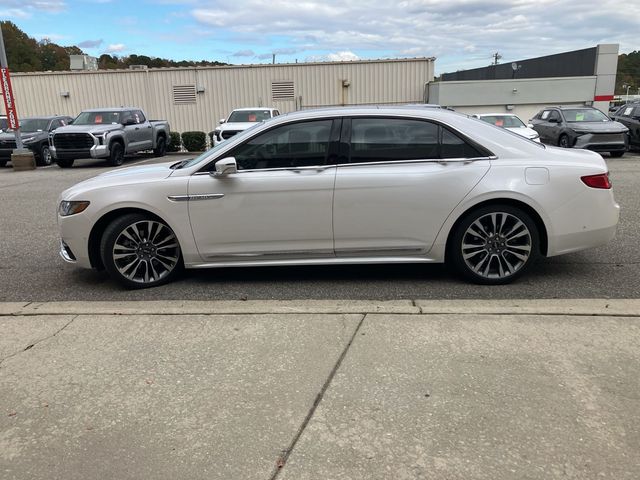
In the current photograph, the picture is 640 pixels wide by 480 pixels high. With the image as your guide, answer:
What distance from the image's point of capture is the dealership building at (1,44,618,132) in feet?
87.0

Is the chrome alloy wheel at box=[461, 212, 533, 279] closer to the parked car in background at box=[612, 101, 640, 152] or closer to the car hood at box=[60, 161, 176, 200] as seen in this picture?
the car hood at box=[60, 161, 176, 200]

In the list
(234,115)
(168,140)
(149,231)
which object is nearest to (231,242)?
(149,231)

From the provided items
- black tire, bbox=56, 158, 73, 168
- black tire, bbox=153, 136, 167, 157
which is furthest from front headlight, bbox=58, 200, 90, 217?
black tire, bbox=153, 136, 167, 157

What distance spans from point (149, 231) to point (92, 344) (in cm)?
136

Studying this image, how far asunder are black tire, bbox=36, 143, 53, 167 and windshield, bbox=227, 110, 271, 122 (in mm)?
6421

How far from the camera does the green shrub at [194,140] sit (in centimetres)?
2200

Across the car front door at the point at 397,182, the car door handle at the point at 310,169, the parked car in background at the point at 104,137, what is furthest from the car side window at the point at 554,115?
the car door handle at the point at 310,169

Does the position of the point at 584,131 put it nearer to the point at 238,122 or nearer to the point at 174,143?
the point at 238,122

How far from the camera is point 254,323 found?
4.06m

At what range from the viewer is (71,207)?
4.92 metres

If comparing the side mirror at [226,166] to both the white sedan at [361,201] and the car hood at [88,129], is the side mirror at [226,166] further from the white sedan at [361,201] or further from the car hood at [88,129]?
the car hood at [88,129]

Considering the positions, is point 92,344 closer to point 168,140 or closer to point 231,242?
point 231,242

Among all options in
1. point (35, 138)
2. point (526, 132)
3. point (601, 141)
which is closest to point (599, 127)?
point (601, 141)

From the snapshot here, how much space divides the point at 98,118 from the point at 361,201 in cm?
1603
